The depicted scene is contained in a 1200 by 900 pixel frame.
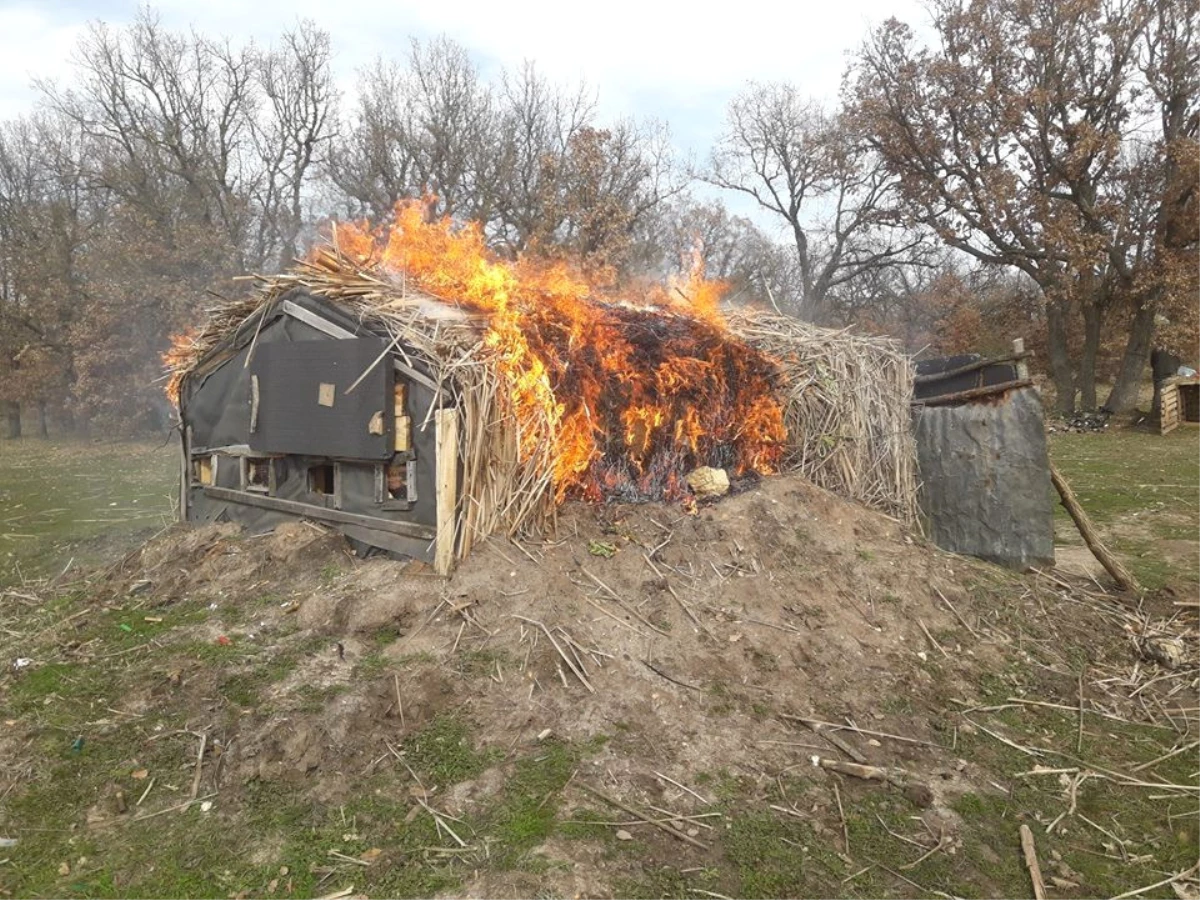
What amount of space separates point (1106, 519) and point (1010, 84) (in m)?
19.1

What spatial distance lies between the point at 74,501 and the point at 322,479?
979cm

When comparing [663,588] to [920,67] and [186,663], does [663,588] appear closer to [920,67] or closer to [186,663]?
[186,663]

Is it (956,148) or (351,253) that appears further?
(956,148)

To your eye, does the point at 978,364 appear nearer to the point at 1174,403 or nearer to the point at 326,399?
the point at 326,399

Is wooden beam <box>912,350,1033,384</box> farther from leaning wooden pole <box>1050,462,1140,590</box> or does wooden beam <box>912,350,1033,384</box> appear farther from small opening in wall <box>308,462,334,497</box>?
small opening in wall <box>308,462,334,497</box>

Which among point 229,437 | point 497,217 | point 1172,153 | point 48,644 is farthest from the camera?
point 497,217

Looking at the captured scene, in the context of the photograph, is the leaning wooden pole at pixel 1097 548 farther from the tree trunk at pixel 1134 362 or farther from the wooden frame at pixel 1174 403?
the tree trunk at pixel 1134 362

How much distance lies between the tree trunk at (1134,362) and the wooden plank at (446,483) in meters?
24.5

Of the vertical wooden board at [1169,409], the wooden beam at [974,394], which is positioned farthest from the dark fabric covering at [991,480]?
the vertical wooden board at [1169,409]

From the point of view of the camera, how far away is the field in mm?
3369

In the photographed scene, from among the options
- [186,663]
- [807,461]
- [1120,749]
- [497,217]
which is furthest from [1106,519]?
[497,217]

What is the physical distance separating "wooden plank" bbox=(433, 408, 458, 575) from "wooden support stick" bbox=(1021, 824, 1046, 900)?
4.09 meters

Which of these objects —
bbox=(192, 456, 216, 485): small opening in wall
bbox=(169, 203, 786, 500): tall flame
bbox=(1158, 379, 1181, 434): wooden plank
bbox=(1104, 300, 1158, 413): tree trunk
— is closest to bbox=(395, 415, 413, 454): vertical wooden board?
bbox=(169, 203, 786, 500): tall flame

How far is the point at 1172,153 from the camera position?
20766 mm
